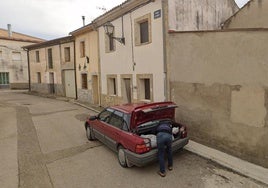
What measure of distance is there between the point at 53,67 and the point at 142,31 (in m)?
13.7

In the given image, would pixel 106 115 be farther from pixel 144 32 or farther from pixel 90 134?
pixel 144 32

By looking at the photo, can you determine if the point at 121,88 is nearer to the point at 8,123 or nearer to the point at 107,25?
the point at 107,25

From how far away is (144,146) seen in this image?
5.31 m

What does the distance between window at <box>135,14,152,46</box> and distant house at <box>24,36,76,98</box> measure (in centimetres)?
924

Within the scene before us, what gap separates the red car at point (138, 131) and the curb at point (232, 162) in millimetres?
821

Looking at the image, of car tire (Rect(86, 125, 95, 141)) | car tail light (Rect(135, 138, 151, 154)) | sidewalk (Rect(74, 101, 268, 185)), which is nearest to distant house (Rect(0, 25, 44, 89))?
car tire (Rect(86, 125, 95, 141))

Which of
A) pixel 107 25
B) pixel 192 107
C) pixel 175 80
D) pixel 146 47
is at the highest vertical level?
pixel 107 25

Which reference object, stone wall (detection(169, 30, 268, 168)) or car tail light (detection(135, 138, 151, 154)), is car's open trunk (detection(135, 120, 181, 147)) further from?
stone wall (detection(169, 30, 268, 168))

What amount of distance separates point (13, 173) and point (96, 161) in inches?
84.9

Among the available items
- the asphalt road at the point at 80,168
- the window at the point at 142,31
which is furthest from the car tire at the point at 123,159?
the window at the point at 142,31

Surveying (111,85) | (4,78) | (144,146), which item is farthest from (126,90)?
(4,78)

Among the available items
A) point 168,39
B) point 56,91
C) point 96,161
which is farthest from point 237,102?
point 56,91

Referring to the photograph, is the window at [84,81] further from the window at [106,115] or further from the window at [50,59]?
the window at [106,115]

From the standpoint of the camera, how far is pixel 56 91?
2127 centimetres
